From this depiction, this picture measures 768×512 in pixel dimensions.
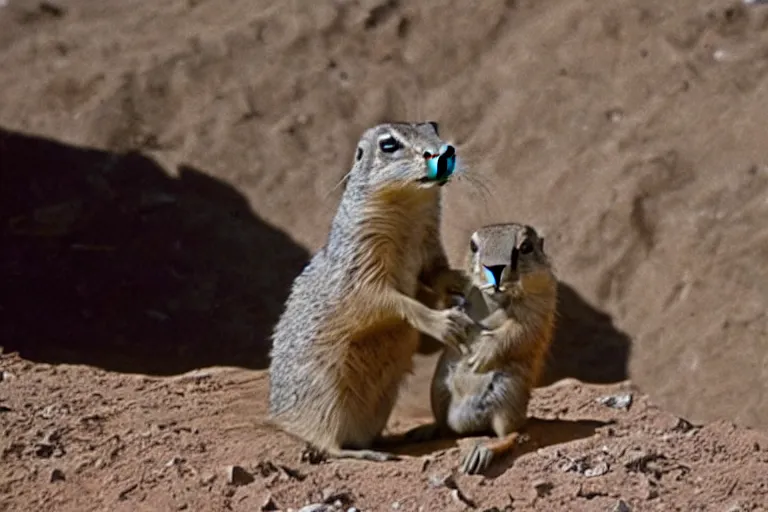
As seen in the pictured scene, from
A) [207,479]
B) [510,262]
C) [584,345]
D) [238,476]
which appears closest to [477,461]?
[510,262]

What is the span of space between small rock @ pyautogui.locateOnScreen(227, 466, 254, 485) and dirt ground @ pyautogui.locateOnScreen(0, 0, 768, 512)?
0.02m

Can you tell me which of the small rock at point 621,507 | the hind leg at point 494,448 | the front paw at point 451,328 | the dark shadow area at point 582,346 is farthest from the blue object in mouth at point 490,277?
the dark shadow area at point 582,346

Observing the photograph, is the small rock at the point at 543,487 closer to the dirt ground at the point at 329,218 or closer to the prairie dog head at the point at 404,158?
the dirt ground at the point at 329,218

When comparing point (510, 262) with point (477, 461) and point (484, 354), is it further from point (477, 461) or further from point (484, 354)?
point (477, 461)

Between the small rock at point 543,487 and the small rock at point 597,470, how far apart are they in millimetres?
166

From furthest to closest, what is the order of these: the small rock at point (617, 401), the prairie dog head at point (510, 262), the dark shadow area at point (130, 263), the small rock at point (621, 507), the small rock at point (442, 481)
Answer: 1. the dark shadow area at point (130, 263)
2. the small rock at point (617, 401)
3. the prairie dog head at point (510, 262)
4. the small rock at point (442, 481)
5. the small rock at point (621, 507)

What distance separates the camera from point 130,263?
9.41m

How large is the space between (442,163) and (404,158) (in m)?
0.22

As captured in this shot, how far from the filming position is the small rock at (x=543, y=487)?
20.1 feet

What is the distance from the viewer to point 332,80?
404 inches

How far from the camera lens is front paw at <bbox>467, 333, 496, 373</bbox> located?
6.54 metres

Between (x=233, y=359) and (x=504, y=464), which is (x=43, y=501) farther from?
(x=233, y=359)

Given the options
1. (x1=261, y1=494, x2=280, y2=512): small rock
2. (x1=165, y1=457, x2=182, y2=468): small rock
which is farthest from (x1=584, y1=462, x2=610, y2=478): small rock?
(x1=165, y1=457, x2=182, y2=468): small rock

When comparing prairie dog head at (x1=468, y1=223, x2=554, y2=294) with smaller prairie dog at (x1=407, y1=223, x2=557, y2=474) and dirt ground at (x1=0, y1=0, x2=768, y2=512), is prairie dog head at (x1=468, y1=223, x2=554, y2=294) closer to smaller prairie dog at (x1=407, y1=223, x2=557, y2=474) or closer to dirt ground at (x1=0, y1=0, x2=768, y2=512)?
smaller prairie dog at (x1=407, y1=223, x2=557, y2=474)
